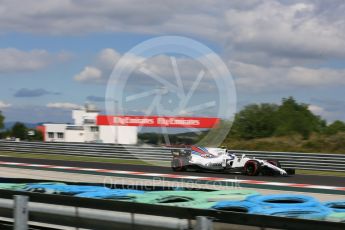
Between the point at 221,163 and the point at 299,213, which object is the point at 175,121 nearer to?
the point at 221,163

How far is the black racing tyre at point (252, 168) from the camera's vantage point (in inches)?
623

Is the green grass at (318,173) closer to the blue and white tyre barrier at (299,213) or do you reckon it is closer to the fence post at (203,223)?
the blue and white tyre barrier at (299,213)

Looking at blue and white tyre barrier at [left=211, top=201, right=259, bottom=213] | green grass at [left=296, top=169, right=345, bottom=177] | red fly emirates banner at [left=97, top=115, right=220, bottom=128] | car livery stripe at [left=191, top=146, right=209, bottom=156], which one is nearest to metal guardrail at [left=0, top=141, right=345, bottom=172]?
green grass at [left=296, top=169, right=345, bottom=177]

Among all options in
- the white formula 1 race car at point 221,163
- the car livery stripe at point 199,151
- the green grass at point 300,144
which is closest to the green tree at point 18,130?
the green grass at point 300,144

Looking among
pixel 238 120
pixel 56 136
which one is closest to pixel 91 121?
pixel 56 136

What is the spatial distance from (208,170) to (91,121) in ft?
156

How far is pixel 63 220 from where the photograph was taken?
16.7ft

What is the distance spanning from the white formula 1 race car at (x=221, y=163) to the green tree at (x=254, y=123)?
2716 centimetres

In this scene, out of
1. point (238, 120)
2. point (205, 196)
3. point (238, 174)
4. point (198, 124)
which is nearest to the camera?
point (205, 196)

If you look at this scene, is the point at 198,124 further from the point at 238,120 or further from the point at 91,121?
the point at 91,121

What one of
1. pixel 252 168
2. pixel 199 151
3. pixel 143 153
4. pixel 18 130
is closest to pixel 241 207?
pixel 252 168

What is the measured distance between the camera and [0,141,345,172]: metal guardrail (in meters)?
18.9

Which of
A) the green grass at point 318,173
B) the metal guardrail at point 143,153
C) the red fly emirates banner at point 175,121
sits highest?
the red fly emirates banner at point 175,121

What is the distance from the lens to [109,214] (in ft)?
15.5
